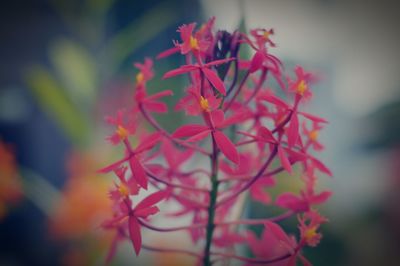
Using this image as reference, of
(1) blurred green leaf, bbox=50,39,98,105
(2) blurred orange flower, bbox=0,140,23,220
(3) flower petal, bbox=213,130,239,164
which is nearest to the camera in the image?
(3) flower petal, bbox=213,130,239,164

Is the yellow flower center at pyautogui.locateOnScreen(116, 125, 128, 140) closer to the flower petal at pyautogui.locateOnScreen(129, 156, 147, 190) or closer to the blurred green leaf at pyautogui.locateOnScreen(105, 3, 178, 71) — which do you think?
the flower petal at pyautogui.locateOnScreen(129, 156, 147, 190)

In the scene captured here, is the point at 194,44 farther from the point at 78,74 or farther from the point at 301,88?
the point at 78,74

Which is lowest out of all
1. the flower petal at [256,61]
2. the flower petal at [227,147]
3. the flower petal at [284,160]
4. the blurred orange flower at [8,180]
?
the blurred orange flower at [8,180]

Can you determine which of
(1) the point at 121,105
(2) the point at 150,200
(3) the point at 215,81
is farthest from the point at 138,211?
(1) the point at 121,105

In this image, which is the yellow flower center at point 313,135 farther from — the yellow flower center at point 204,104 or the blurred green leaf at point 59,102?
the blurred green leaf at point 59,102

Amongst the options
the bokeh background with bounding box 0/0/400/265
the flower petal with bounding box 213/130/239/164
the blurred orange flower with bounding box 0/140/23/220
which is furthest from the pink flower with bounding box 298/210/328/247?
the blurred orange flower with bounding box 0/140/23/220

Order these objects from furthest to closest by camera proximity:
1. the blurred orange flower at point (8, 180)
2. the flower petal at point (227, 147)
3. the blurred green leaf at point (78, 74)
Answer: the blurred green leaf at point (78, 74), the blurred orange flower at point (8, 180), the flower petal at point (227, 147)

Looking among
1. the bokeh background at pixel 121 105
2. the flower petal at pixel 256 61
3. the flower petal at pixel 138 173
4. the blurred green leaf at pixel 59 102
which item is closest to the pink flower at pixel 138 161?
the flower petal at pixel 138 173

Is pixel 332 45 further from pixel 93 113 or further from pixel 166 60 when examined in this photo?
pixel 93 113
